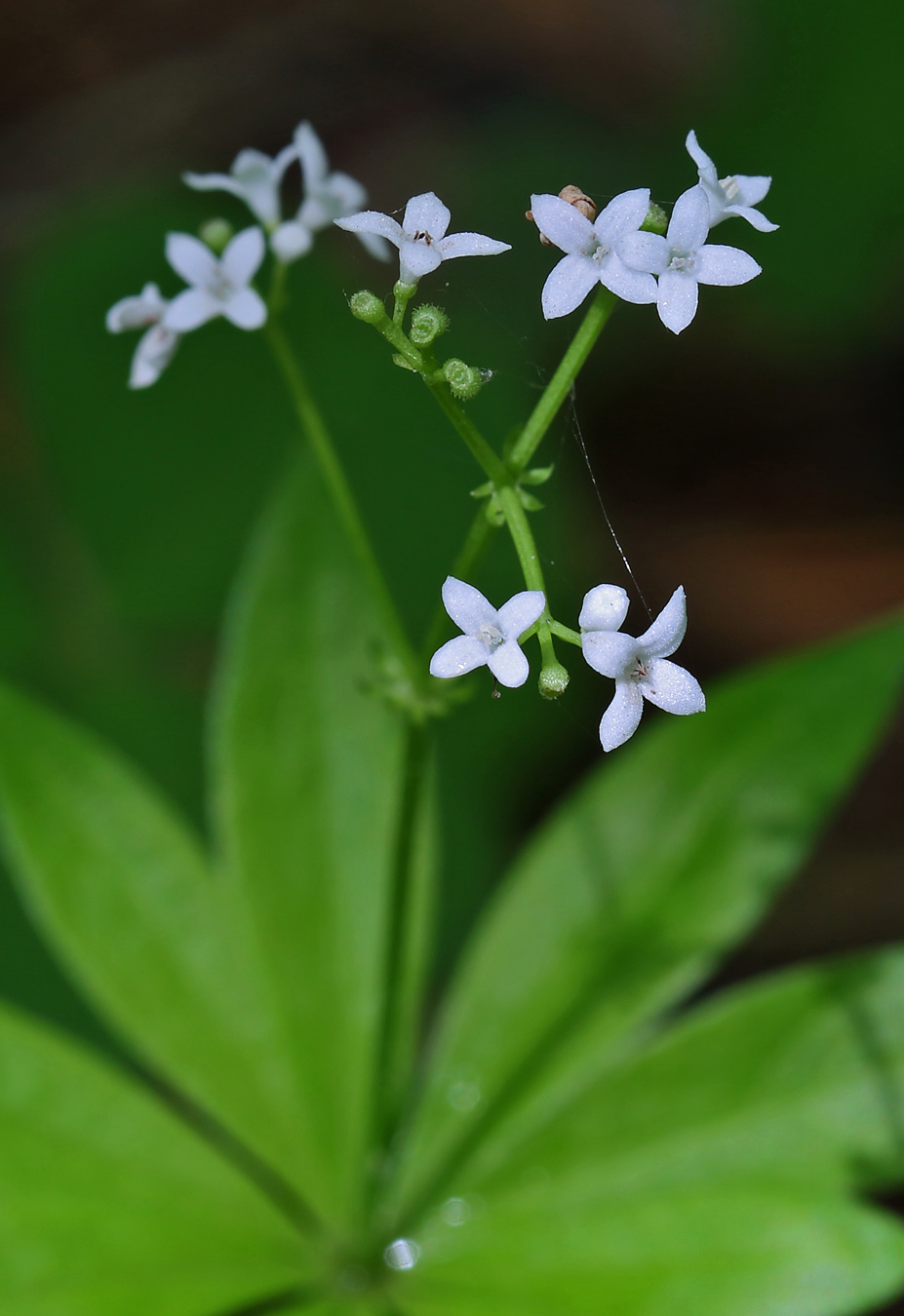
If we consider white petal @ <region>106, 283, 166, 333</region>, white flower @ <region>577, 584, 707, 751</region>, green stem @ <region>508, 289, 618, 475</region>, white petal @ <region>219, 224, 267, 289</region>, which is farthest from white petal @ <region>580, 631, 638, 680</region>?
white petal @ <region>106, 283, 166, 333</region>

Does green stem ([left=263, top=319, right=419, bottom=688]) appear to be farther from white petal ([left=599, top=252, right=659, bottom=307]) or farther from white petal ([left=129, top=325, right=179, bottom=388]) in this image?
white petal ([left=599, top=252, right=659, bottom=307])

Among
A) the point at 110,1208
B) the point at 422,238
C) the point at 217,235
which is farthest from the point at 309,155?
the point at 110,1208

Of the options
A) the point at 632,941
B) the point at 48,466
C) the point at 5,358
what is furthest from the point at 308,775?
the point at 5,358

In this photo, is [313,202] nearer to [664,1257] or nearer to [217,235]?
[217,235]

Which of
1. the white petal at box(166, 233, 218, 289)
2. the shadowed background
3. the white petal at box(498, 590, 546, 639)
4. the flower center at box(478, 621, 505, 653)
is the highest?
the shadowed background

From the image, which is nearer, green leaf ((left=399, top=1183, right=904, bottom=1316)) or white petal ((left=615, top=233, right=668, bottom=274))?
white petal ((left=615, top=233, right=668, bottom=274))

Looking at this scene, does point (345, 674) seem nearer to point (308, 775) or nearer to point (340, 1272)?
point (308, 775)
